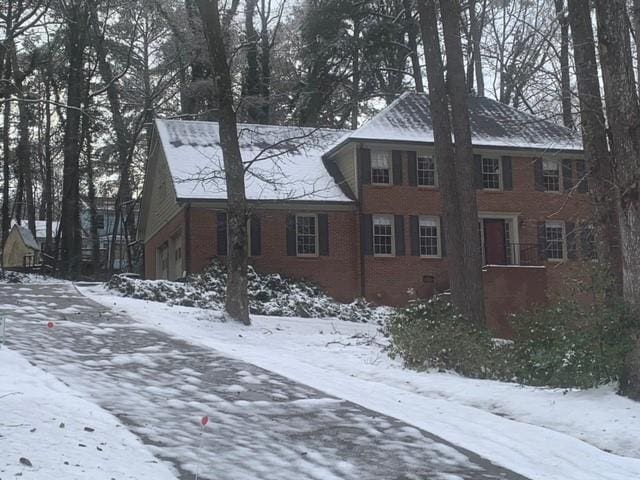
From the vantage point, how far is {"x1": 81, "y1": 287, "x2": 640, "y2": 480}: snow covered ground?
257 inches

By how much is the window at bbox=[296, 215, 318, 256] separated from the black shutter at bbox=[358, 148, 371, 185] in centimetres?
214

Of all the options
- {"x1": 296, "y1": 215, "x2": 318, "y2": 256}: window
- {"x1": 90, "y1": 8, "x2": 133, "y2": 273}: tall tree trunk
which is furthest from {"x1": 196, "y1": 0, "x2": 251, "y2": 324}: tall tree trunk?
{"x1": 90, "y1": 8, "x2": 133, "y2": 273}: tall tree trunk

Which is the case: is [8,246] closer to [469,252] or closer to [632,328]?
[469,252]

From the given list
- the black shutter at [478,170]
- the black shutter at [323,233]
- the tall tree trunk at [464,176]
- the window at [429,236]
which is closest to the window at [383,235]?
the window at [429,236]

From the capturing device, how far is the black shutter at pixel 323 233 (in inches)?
995

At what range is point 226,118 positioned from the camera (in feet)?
52.4

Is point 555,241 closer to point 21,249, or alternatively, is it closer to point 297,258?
point 297,258

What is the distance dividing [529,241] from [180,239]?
41.2 ft

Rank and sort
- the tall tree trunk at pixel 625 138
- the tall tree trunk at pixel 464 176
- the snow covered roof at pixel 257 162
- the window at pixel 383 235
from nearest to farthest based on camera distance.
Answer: the tall tree trunk at pixel 625 138
the tall tree trunk at pixel 464 176
the snow covered roof at pixel 257 162
the window at pixel 383 235

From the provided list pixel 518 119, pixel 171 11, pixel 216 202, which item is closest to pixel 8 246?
pixel 171 11

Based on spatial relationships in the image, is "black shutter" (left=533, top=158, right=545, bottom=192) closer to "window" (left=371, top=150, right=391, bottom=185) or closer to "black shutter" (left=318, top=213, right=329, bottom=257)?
"window" (left=371, top=150, right=391, bottom=185)

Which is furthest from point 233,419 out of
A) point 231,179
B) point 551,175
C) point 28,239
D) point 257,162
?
point 28,239

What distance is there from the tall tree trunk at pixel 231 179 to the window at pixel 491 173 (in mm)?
13439

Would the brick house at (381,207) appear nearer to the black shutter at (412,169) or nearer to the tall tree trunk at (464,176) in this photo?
the black shutter at (412,169)
